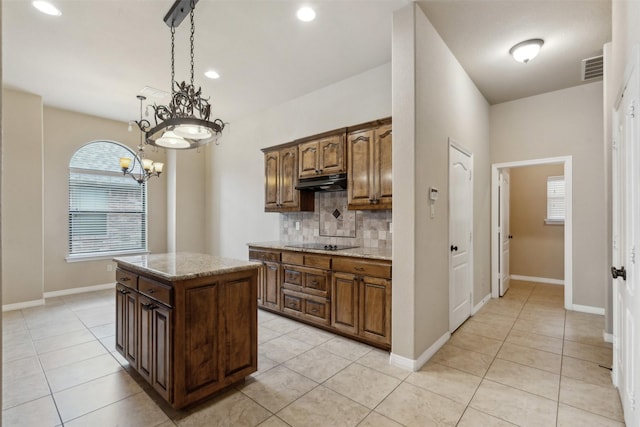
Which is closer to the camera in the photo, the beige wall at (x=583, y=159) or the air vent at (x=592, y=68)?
the air vent at (x=592, y=68)

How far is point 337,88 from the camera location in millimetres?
4422

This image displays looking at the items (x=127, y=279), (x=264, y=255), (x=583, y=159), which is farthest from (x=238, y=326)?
Result: (x=583, y=159)

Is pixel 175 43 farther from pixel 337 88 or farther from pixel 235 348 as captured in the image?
pixel 235 348

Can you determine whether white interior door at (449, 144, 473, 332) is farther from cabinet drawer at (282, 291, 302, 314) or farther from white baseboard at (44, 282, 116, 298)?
white baseboard at (44, 282, 116, 298)

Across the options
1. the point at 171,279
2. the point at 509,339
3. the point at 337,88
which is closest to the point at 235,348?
the point at 171,279

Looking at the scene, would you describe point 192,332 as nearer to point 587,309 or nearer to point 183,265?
point 183,265

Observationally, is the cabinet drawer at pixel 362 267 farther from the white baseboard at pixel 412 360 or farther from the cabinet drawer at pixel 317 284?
the white baseboard at pixel 412 360

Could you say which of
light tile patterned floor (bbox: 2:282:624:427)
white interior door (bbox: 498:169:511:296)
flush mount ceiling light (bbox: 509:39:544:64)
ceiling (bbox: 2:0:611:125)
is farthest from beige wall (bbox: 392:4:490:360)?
white interior door (bbox: 498:169:511:296)

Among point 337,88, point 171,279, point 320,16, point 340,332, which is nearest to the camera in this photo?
point 171,279

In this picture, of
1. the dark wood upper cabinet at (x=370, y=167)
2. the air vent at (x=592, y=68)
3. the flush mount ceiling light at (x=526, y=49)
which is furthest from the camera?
the air vent at (x=592, y=68)

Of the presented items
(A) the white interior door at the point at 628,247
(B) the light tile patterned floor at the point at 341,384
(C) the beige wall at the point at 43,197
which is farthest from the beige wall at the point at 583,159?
(C) the beige wall at the point at 43,197

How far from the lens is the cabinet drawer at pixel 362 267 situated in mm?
3090

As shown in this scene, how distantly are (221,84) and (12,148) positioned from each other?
320 centimetres

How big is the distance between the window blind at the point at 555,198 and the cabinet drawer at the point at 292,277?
201 inches
